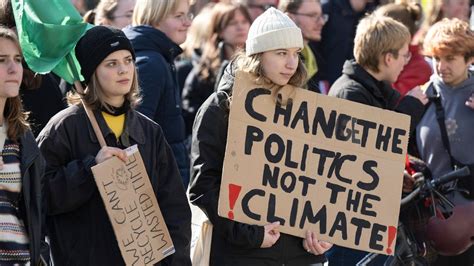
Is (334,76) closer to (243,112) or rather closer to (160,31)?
(160,31)

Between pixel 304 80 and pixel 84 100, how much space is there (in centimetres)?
116

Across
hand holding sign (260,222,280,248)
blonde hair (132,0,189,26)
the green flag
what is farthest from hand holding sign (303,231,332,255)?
blonde hair (132,0,189,26)

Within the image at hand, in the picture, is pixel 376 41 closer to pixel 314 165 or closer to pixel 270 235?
pixel 314 165

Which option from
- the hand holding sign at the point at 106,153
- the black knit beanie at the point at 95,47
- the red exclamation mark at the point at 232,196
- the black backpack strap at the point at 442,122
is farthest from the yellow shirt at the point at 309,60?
the hand holding sign at the point at 106,153

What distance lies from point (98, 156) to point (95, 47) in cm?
56

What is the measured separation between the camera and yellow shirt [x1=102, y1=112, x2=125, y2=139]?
17.2 feet

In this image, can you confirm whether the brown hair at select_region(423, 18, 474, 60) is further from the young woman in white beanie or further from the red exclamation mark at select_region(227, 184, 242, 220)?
the red exclamation mark at select_region(227, 184, 242, 220)

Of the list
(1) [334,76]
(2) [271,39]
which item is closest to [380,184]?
(2) [271,39]

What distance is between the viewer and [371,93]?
6625 millimetres

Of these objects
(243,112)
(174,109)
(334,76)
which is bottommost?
(334,76)

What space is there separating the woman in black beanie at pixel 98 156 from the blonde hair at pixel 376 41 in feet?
6.06

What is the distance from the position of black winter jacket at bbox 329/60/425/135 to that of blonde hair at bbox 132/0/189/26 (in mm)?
1161

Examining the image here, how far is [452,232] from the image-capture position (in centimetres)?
668

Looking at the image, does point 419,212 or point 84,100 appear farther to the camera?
point 419,212
